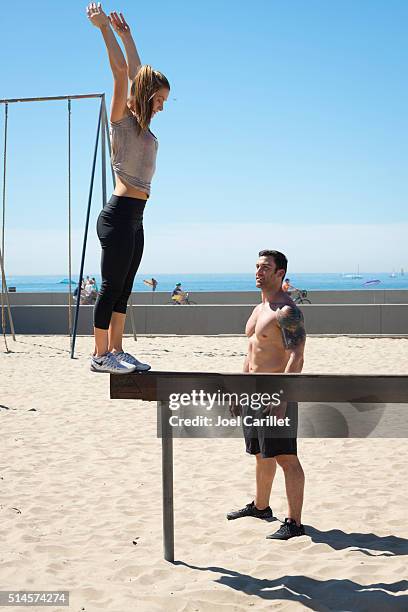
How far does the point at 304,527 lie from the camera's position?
203 inches

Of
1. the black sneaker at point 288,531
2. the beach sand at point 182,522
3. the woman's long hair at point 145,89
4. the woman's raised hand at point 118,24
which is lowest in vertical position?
the beach sand at point 182,522

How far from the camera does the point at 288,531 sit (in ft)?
16.2

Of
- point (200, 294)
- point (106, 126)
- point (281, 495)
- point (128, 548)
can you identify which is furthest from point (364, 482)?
point (200, 294)

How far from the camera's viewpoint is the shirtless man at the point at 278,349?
15.5ft

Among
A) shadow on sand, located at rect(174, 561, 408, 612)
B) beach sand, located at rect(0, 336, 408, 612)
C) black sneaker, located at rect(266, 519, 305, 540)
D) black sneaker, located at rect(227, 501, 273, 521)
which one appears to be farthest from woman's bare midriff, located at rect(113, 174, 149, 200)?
black sneaker, located at rect(227, 501, 273, 521)

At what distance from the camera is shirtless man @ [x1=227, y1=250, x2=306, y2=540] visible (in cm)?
471

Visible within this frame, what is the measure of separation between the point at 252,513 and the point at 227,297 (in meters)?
23.3

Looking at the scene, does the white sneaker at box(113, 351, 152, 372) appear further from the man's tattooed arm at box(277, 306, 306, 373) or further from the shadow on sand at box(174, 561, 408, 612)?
the shadow on sand at box(174, 561, 408, 612)

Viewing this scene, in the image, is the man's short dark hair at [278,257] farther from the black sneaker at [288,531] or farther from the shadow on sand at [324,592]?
the shadow on sand at [324,592]

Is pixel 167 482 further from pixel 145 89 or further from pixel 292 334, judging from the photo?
pixel 145 89

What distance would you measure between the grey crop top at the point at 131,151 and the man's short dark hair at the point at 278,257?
1.41m

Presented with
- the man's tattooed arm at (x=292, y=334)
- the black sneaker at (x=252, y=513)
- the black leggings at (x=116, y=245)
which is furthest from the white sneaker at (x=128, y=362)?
the black sneaker at (x=252, y=513)

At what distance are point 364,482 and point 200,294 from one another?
76.1 feet

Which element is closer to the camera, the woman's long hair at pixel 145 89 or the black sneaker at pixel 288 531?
the woman's long hair at pixel 145 89
